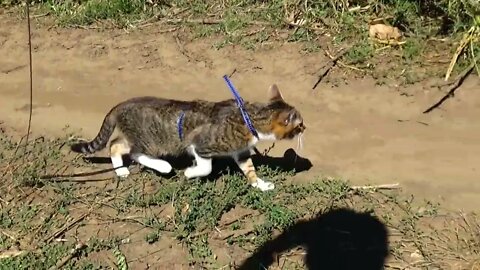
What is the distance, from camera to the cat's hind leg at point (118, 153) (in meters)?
5.45

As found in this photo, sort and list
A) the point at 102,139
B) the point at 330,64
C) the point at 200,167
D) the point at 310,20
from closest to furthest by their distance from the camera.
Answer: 1. the point at 200,167
2. the point at 102,139
3. the point at 330,64
4. the point at 310,20

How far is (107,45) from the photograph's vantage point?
7102 mm

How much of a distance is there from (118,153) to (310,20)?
8.26 ft

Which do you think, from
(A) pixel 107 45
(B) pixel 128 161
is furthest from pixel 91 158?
(A) pixel 107 45

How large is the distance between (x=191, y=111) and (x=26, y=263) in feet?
4.67

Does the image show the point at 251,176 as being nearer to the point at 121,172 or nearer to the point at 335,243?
the point at 335,243

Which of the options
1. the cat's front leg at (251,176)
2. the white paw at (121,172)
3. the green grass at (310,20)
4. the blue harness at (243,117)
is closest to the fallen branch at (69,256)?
the white paw at (121,172)

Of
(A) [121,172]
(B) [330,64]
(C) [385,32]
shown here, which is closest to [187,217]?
(A) [121,172]

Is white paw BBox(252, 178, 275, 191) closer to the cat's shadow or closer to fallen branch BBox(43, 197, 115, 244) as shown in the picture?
the cat's shadow

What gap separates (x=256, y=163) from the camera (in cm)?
556

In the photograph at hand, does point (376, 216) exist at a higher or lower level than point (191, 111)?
lower

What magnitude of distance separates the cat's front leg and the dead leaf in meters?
2.11

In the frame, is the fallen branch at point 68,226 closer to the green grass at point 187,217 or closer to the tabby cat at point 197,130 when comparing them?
the green grass at point 187,217

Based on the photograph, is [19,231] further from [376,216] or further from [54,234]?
[376,216]
